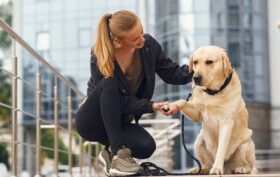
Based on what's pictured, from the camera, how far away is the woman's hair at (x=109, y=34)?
3.00m

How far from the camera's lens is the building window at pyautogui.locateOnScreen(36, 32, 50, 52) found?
28.4 meters

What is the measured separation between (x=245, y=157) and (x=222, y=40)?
18494 mm

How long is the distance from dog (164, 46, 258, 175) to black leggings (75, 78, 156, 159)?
0.32 m

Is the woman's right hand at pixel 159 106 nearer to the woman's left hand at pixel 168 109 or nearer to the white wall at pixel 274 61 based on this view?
the woman's left hand at pixel 168 109

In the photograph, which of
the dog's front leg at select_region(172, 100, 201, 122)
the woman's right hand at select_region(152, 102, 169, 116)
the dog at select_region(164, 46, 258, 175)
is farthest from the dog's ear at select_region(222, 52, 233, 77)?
the woman's right hand at select_region(152, 102, 169, 116)

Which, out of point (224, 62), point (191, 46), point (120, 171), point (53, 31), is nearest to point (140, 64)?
point (224, 62)

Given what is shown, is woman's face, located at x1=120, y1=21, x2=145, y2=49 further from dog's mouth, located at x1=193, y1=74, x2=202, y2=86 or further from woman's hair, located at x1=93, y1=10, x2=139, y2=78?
dog's mouth, located at x1=193, y1=74, x2=202, y2=86

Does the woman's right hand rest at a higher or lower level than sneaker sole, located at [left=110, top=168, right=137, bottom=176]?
higher

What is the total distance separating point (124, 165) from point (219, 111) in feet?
2.18

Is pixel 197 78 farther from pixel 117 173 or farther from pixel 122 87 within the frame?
pixel 117 173

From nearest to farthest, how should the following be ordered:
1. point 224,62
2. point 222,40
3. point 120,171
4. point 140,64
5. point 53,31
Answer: point 120,171 → point 224,62 → point 140,64 → point 222,40 → point 53,31

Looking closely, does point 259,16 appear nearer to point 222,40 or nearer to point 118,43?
point 222,40

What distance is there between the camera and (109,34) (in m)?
3.07

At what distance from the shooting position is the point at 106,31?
10.0ft
